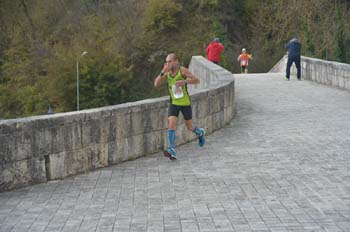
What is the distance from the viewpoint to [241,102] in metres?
16.4

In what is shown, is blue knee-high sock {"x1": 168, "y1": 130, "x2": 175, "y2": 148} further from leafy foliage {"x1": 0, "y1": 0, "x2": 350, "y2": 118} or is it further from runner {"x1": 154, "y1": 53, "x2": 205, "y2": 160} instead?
leafy foliage {"x1": 0, "y1": 0, "x2": 350, "y2": 118}

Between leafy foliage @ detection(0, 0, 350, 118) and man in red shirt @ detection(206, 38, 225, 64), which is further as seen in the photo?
leafy foliage @ detection(0, 0, 350, 118)

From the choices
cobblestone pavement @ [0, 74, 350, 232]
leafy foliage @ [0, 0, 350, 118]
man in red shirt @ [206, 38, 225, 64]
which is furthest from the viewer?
leafy foliage @ [0, 0, 350, 118]

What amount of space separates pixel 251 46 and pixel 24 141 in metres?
38.7

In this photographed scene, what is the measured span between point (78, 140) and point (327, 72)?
1345cm

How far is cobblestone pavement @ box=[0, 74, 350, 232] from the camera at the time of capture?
6.24 m

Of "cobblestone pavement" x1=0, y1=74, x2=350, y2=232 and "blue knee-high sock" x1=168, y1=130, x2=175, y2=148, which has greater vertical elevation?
"blue knee-high sock" x1=168, y1=130, x2=175, y2=148

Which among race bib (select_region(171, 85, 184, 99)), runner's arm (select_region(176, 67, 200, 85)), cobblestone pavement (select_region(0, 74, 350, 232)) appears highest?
runner's arm (select_region(176, 67, 200, 85))

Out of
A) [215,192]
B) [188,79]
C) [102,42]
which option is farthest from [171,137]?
[102,42]

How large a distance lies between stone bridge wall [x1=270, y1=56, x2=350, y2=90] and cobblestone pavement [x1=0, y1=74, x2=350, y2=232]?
763cm

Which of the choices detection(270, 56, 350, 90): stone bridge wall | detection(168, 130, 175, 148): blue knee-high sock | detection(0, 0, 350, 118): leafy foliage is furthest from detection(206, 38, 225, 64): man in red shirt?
detection(0, 0, 350, 118): leafy foliage

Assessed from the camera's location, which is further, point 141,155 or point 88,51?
point 88,51

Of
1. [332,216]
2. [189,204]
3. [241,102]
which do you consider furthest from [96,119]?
[241,102]

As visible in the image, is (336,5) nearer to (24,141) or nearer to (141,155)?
(141,155)
